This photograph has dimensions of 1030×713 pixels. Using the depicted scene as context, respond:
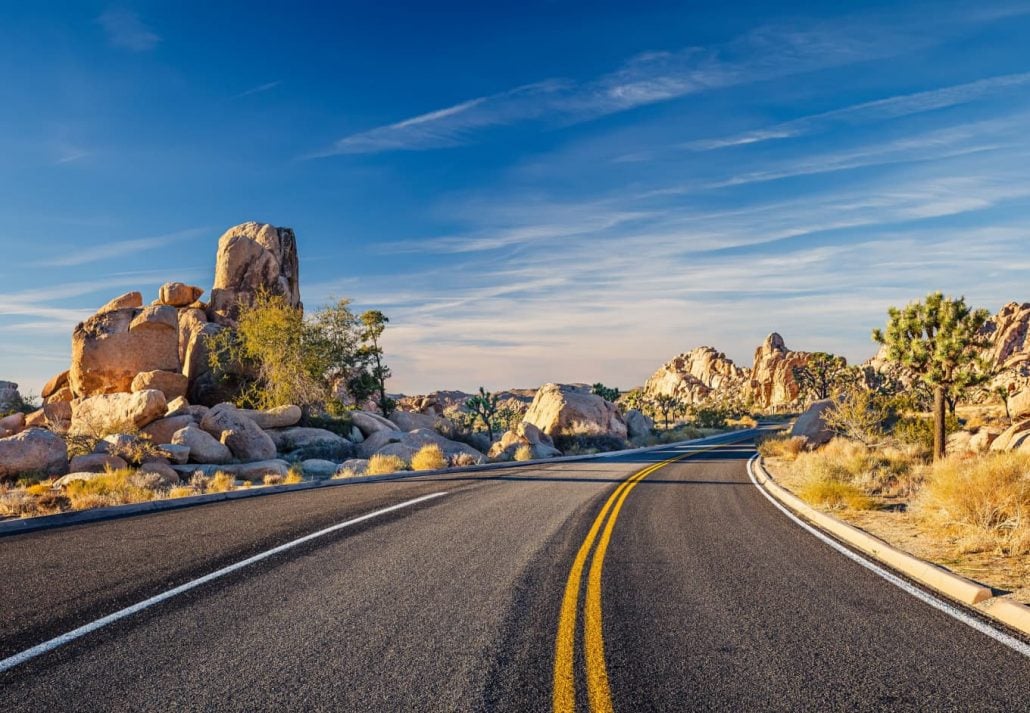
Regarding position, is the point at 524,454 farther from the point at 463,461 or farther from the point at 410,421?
the point at 410,421

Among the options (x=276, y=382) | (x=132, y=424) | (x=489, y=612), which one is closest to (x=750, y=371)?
(x=276, y=382)

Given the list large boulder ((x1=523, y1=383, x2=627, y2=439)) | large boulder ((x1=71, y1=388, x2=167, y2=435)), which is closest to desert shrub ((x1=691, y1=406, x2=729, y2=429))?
large boulder ((x1=523, y1=383, x2=627, y2=439))

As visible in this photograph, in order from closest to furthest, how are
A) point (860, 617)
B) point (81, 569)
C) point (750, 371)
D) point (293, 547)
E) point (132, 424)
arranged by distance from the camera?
point (860, 617) → point (81, 569) → point (293, 547) → point (132, 424) → point (750, 371)

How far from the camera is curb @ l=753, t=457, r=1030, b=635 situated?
5418mm

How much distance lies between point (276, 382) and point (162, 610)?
31.1 meters

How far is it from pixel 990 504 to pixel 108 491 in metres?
17.7

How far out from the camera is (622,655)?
452 cm

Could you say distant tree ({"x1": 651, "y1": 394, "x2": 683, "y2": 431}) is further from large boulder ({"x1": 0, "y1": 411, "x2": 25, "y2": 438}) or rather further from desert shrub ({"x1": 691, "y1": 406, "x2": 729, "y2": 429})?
large boulder ({"x1": 0, "y1": 411, "x2": 25, "y2": 438})

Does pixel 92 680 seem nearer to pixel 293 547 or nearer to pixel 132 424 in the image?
pixel 293 547

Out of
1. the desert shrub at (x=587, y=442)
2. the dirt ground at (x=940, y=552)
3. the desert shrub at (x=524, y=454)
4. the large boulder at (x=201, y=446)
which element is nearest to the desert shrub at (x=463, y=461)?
the desert shrub at (x=524, y=454)

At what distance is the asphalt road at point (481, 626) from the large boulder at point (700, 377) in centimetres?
15166

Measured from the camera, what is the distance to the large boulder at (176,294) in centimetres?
4066

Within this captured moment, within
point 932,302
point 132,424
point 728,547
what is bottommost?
point 728,547

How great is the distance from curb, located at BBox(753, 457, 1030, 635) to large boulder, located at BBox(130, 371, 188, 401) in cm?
3075
